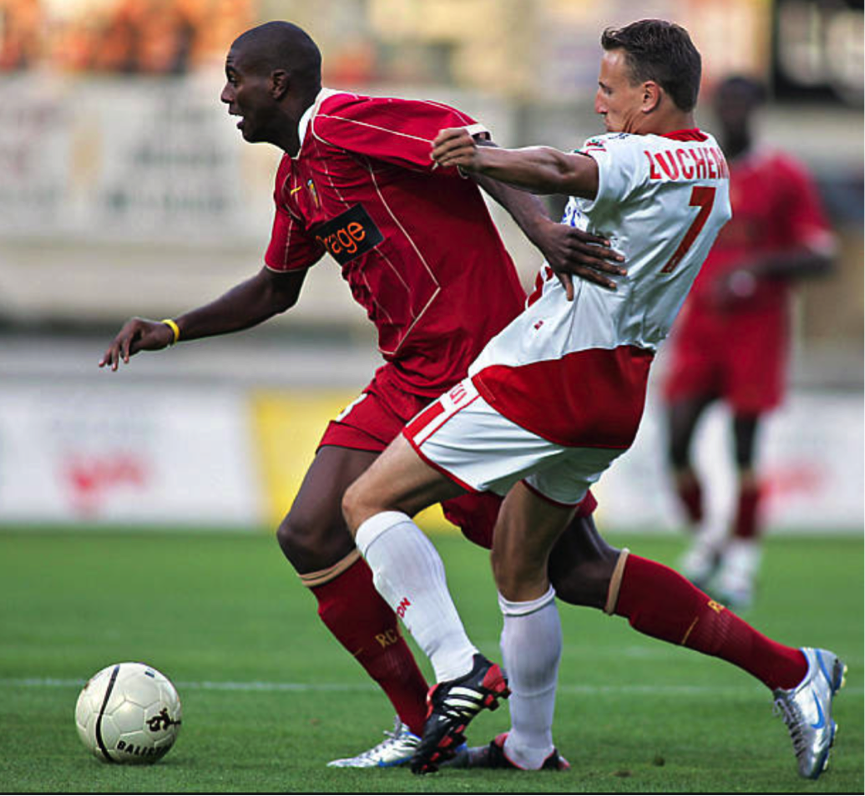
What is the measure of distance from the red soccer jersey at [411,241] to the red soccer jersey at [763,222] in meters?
4.94

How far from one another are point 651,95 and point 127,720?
2033 millimetres

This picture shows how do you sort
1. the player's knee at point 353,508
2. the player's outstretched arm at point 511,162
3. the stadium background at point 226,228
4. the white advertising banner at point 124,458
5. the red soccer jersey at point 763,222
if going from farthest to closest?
1. the stadium background at point 226,228
2. the white advertising banner at point 124,458
3. the red soccer jersey at point 763,222
4. the player's knee at point 353,508
5. the player's outstretched arm at point 511,162

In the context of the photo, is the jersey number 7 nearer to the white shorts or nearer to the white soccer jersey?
the white soccer jersey

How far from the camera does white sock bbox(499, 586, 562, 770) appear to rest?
4480mm

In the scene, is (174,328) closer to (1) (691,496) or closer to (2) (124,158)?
(1) (691,496)

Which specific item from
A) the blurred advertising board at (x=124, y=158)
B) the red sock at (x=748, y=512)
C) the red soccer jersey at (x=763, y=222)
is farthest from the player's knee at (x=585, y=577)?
the blurred advertising board at (x=124, y=158)

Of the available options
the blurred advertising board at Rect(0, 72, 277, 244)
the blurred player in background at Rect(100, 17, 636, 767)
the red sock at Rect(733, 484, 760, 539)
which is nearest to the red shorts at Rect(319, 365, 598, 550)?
the blurred player in background at Rect(100, 17, 636, 767)

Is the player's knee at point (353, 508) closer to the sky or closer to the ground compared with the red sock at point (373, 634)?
closer to the sky

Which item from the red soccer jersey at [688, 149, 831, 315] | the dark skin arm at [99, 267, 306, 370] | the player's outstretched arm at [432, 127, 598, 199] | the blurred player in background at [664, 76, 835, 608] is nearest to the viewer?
the player's outstretched arm at [432, 127, 598, 199]

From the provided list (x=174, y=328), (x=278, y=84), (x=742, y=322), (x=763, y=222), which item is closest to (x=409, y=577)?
(x=174, y=328)

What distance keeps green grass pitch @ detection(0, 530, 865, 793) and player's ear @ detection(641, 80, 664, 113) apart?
1.66m

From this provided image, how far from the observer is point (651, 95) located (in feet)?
13.5

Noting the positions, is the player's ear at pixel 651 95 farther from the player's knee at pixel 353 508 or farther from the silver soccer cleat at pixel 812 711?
the silver soccer cleat at pixel 812 711

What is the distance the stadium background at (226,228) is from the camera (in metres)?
13.6
